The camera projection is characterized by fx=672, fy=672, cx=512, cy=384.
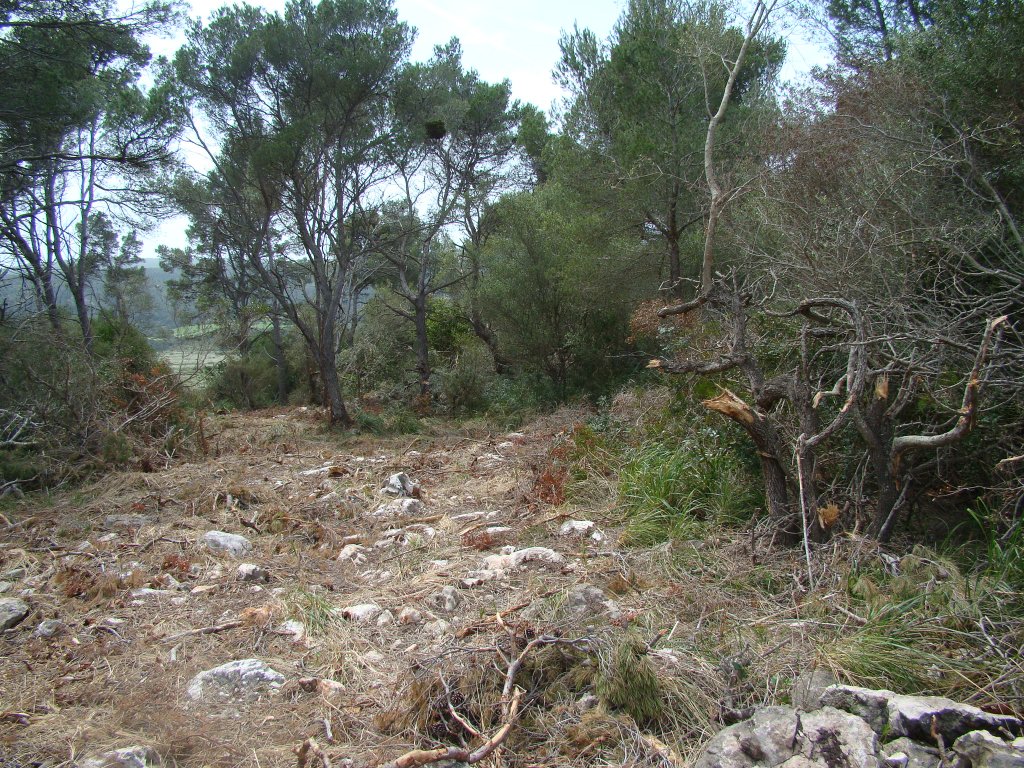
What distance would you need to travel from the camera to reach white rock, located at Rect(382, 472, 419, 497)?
643 cm

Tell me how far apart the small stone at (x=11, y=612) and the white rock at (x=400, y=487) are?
3147mm

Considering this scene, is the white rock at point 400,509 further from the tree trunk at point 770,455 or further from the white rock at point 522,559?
the tree trunk at point 770,455

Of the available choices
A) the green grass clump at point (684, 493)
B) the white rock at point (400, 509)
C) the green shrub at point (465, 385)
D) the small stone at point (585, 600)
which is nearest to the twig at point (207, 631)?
the small stone at point (585, 600)

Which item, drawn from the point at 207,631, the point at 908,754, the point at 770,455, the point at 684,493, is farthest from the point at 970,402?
the point at 207,631

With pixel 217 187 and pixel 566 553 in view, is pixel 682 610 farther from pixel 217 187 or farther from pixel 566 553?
pixel 217 187

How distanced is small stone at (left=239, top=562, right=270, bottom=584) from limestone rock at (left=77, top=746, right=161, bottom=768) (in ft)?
6.31

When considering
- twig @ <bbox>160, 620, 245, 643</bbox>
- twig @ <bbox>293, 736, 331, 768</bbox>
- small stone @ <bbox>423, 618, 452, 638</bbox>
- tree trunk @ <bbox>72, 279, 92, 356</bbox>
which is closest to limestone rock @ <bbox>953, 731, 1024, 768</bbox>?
twig @ <bbox>293, 736, 331, 768</bbox>

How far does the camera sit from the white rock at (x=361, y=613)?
3617mm

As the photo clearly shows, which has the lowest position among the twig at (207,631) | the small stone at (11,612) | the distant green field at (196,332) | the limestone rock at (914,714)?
the twig at (207,631)

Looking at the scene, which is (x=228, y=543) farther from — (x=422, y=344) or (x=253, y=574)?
(x=422, y=344)

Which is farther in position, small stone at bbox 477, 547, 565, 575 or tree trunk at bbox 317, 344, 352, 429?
tree trunk at bbox 317, 344, 352, 429

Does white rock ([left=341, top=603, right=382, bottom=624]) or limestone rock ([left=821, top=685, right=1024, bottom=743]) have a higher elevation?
limestone rock ([left=821, top=685, right=1024, bottom=743])

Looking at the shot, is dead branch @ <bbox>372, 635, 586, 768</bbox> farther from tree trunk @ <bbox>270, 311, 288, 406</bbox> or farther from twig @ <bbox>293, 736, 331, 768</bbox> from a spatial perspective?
tree trunk @ <bbox>270, 311, 288, 406</bbox>

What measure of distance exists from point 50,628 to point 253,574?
1.09m
